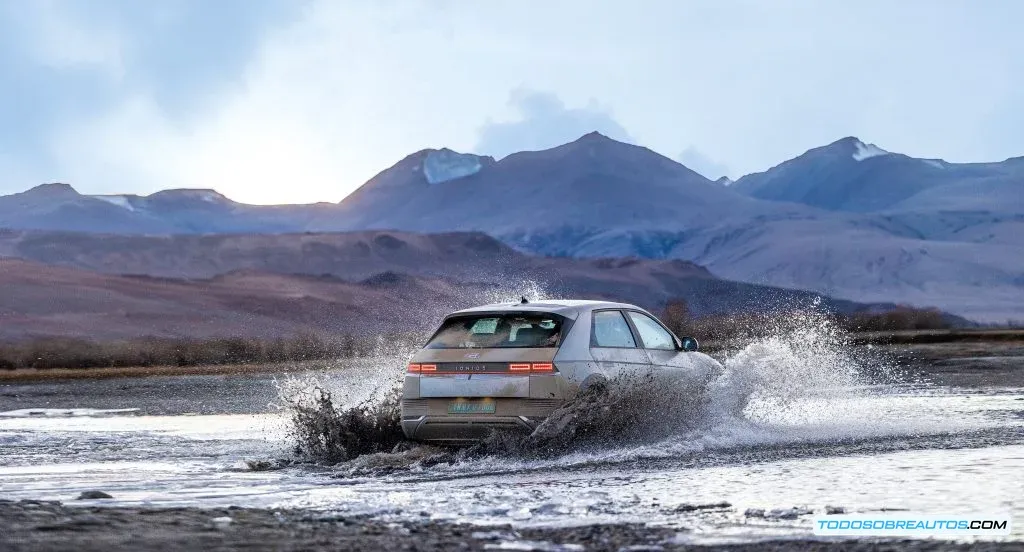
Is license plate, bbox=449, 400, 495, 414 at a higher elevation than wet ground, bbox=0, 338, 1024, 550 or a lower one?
higher

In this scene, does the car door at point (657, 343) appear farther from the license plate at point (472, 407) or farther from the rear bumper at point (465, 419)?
the license plate at point (472, 407)

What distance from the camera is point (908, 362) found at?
3544 cm

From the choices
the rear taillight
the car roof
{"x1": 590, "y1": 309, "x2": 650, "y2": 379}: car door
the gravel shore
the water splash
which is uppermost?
the car roof

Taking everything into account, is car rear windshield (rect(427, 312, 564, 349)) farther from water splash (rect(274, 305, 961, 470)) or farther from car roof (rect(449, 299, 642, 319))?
water splash (rect(274, 305, 961, 470))

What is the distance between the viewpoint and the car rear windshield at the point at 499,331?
12828 mm

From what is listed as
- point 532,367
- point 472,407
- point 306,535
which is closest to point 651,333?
point 532,367

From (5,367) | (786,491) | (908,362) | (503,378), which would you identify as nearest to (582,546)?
(786,491)

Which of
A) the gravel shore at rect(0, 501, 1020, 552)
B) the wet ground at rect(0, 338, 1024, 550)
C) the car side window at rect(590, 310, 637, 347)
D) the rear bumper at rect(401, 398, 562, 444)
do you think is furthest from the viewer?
the car side window at rect(590, 310, 637, 347)

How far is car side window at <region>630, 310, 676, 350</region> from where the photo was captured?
14.3 meters

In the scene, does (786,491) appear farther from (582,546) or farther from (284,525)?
(284,525)

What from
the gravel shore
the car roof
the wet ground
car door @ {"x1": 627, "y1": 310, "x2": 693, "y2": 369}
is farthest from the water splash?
the gravel shore

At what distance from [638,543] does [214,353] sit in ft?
129

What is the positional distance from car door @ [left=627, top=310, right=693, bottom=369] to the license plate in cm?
229

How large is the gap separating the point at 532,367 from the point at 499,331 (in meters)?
0.71
